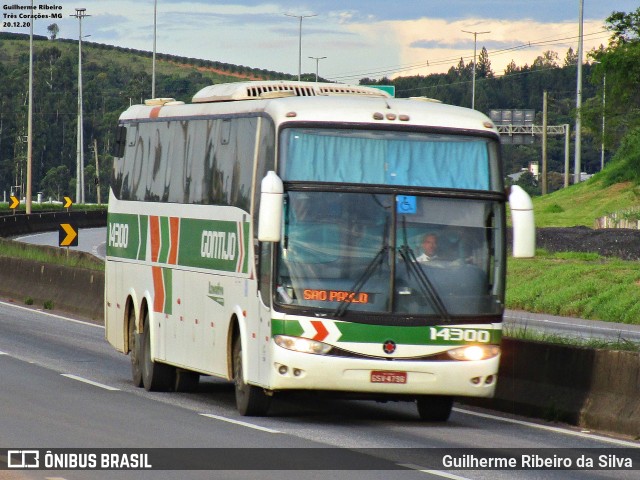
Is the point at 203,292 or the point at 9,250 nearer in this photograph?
the point at 203,292

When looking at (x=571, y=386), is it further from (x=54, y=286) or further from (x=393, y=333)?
(x=54, y=286)

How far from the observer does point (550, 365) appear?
53.6 ft

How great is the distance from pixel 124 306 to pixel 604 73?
144 feet

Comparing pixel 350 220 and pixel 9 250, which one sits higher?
pixel 350 220

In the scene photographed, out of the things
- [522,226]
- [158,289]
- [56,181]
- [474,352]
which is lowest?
[56,181]

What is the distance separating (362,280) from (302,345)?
2.74ft

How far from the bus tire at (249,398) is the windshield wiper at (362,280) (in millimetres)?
1495

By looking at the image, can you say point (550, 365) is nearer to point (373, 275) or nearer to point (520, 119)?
point (373, 275)

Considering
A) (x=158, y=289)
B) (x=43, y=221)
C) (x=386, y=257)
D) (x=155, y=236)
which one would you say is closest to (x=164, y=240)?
(x=155, y=236)

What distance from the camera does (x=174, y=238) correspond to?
18422 mm

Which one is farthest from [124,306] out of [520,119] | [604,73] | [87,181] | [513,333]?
[87,181]

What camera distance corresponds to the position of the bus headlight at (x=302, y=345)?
14742mm

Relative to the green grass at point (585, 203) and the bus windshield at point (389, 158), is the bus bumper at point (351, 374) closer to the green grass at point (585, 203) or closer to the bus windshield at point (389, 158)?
the bus windshield at point (389, 158)

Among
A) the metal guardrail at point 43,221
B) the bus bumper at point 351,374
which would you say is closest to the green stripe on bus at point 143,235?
the bus bumper at point 351,374
